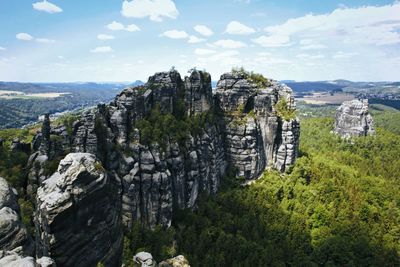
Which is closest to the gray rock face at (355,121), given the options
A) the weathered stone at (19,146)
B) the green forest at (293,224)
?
the green forest at (293,224)

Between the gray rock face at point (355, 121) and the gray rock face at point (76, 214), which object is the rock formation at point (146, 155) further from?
the gray rock face at point (355, 121)

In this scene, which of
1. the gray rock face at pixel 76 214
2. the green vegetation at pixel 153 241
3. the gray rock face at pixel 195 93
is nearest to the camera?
the gray rock face at pixel 76 214

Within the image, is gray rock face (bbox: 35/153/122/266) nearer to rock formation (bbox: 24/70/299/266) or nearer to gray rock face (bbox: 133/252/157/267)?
rock formation (bbox: 24/70/299/266)

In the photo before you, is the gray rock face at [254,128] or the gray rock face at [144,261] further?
the gray rock face at [254,128]

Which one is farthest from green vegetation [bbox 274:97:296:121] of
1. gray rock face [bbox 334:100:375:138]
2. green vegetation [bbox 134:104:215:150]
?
gray rock face [bbox 334:100:375:138]

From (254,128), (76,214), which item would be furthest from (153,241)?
(254,128)
